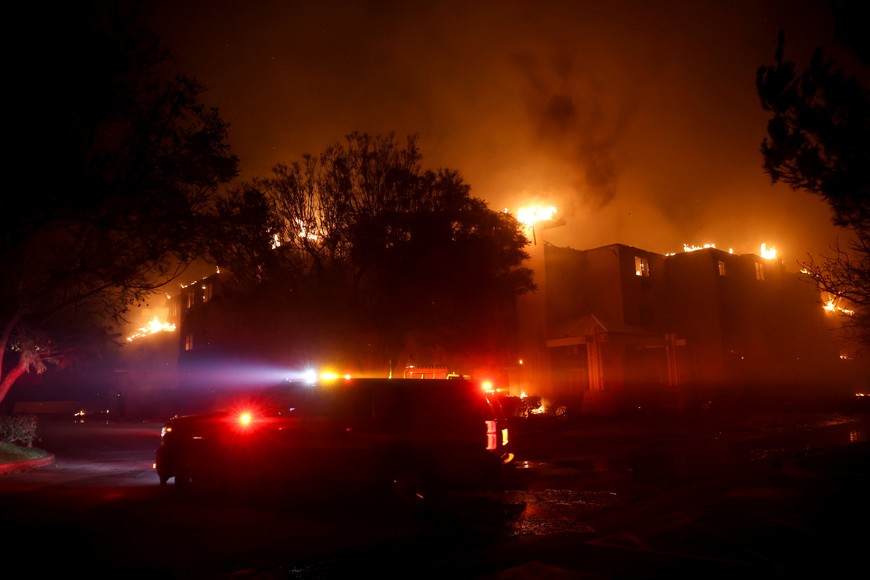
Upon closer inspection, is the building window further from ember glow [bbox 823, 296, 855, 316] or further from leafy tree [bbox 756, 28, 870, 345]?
leafy tree [bbox 756, 28, 870, 345]

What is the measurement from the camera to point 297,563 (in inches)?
267

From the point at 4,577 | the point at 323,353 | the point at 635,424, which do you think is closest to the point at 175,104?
the point at 4,577

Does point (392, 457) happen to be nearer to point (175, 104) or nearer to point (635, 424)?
point (175, 104)

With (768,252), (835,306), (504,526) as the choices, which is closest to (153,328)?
(768,252)

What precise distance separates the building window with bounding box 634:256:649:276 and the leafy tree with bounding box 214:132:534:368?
1713 centimetres

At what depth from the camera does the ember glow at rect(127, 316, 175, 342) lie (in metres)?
54.0

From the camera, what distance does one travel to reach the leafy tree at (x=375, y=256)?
19625 millimetres

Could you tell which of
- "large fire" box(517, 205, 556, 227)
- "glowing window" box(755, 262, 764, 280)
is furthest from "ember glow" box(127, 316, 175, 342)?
"glowing window" box(755, 262, 764, 280)

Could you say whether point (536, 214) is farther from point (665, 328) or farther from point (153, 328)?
point (153, 328)

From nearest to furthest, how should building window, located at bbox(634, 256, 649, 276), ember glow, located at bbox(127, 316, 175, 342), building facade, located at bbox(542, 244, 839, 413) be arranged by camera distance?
building facade, located at bbox(542, 244, 839, 413) < building window, located at bbox(634, 256, 649, 276) < ember glow, located at bbox(127, 316, 175, 342)

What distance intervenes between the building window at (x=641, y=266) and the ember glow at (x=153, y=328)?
119ft

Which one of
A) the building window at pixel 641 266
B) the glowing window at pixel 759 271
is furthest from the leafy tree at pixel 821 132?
the glowing window at pixel 759 271

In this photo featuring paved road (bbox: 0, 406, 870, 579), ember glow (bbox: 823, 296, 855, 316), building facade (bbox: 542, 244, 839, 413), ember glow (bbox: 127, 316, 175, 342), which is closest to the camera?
Answer: paved road (bbox: 0, 406, 870, 579)

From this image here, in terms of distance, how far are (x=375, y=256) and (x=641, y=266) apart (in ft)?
68.7
